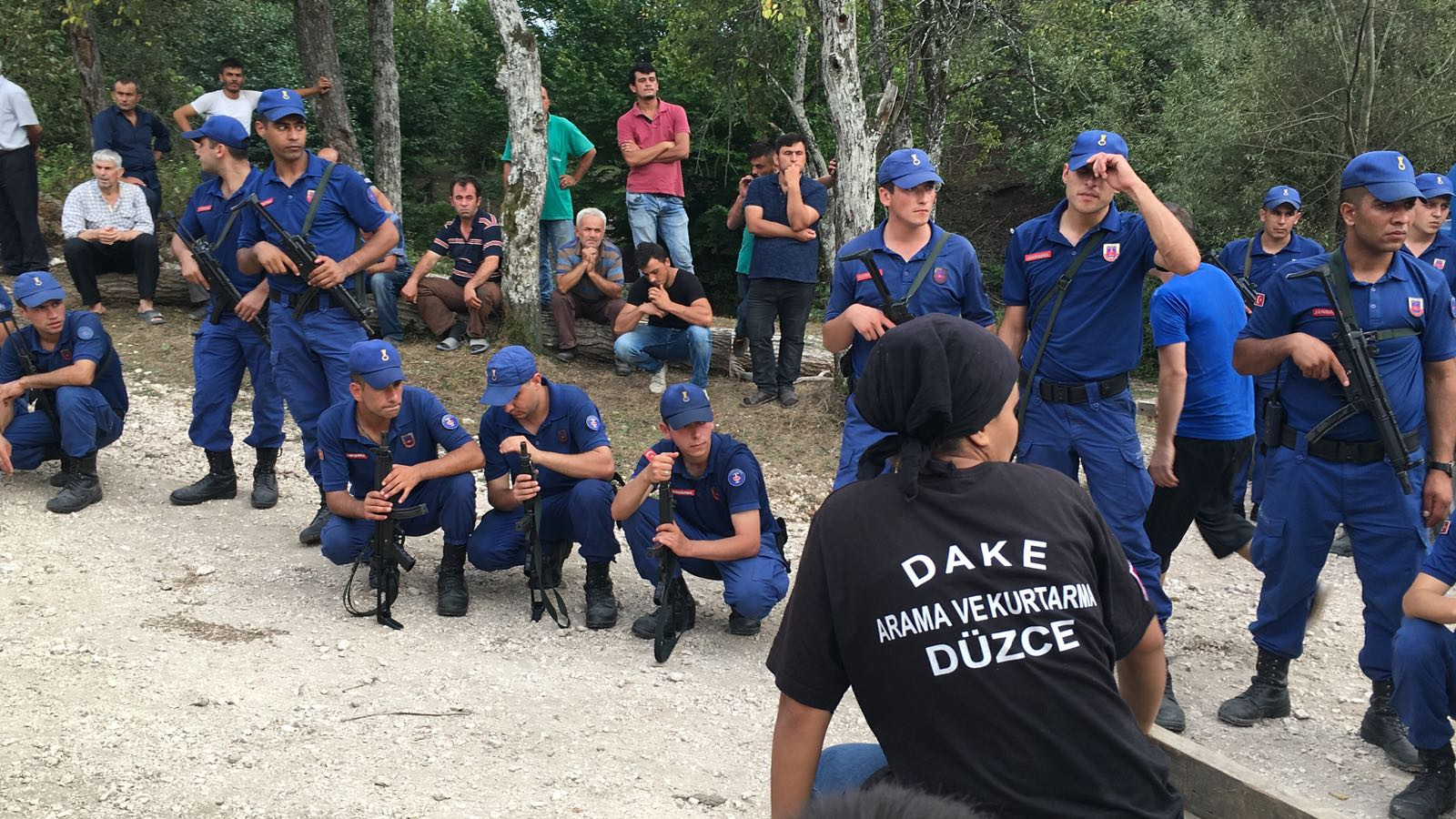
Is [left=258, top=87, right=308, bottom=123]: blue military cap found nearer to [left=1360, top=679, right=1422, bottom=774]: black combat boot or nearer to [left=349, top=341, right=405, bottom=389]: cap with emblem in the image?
[left=349, top=341, right=405, bottom=389]: cap with emblem

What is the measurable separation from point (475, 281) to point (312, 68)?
4693 millimetres

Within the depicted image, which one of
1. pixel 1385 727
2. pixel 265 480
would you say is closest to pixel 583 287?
pixel 265 480

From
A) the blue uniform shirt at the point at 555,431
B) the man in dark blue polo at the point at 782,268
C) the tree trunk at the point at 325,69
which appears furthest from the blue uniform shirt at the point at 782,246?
the tree trunk at the point at 325,69

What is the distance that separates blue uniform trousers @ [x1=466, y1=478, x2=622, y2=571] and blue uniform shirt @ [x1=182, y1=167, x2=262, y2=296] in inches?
88.0

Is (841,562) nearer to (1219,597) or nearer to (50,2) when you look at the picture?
(1219,597)

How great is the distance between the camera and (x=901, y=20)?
13.9 meters

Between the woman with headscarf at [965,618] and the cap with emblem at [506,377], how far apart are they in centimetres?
361

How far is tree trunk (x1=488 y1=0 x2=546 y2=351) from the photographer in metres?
9.83

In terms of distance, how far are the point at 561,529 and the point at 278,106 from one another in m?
2.76

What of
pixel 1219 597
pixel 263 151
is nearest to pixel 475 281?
pixel 1219 597

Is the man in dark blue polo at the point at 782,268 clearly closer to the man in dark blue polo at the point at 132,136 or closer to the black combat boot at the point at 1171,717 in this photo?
the black combat boot at the point at 1171,717

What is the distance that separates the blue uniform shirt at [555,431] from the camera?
598 cm

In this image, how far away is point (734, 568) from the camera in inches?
225

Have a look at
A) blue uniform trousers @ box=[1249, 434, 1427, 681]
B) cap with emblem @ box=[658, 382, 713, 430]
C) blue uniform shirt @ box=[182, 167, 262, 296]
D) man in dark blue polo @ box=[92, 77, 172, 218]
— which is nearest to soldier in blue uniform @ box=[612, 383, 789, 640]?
cap with emblem @ box=[658, 382, 713, 430]
